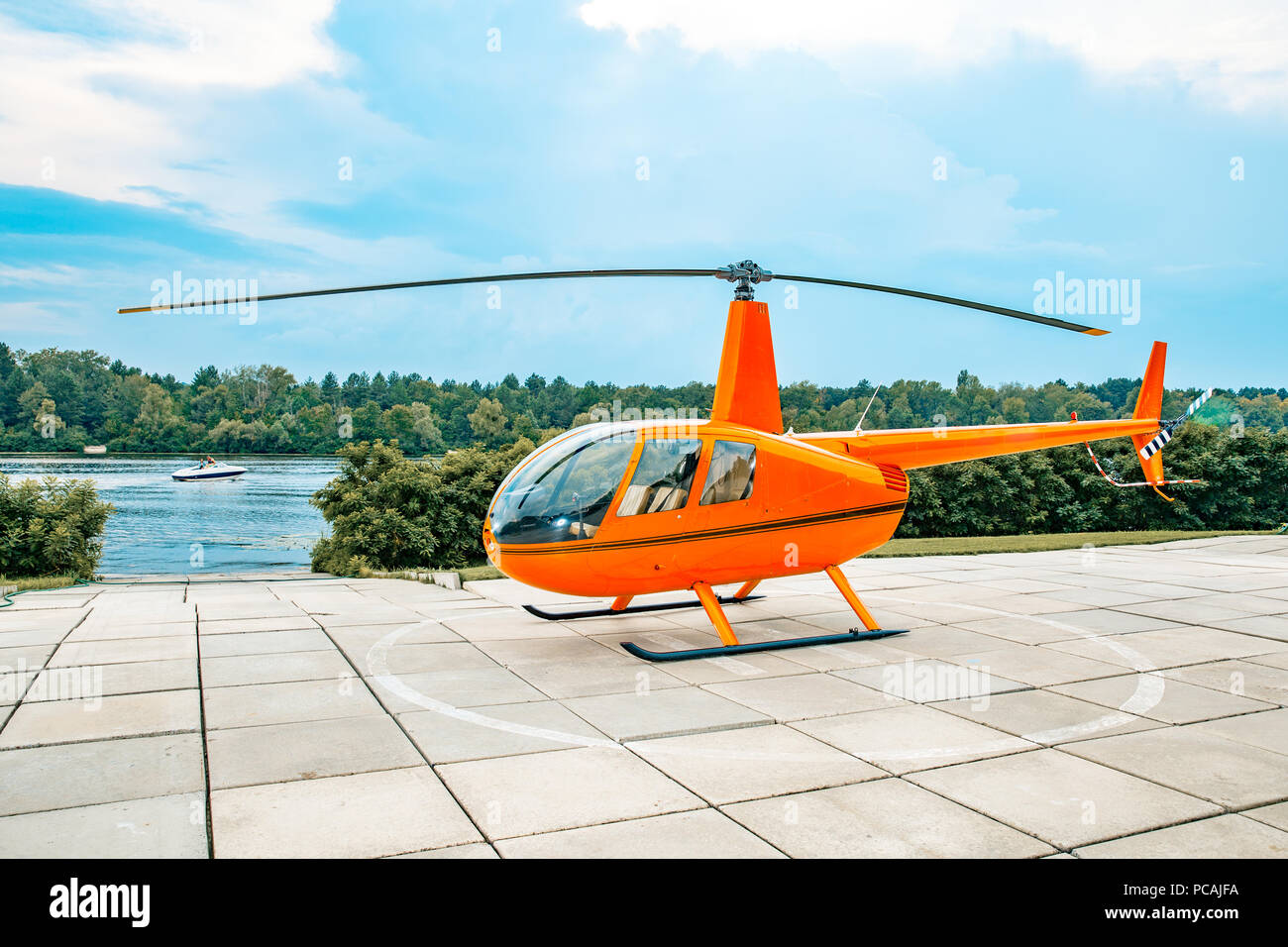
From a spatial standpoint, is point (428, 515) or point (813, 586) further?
point (428, 515)

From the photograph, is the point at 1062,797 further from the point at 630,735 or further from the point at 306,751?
the point at 306,751

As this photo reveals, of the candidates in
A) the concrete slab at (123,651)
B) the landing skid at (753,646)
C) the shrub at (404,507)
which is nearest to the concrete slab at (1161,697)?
the landing skid at (753,646)

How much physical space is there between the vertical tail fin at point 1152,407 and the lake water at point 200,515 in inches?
741

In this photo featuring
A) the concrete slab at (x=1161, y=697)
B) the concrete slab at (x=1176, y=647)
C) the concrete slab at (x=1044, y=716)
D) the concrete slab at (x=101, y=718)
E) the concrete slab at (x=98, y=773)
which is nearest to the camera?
A: the concrete slab at (x=98, y=773)

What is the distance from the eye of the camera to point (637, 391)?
5100 cm

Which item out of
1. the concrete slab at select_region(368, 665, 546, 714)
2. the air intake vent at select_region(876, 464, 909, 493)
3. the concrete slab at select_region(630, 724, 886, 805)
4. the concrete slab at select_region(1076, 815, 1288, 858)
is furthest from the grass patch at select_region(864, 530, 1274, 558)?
the concrete slab at select_region(1076, 815, 1288, 858)

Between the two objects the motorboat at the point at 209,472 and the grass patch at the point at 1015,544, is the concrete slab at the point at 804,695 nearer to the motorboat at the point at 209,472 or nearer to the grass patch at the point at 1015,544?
the grass patch at the point at 1015,544

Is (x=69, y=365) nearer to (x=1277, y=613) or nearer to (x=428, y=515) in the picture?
(x=428, y=515)

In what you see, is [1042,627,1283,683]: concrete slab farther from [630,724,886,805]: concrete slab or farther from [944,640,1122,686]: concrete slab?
[630,724,886,805]: concrete slab

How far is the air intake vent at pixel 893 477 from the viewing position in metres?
8.31

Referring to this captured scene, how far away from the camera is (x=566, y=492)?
23.0ft

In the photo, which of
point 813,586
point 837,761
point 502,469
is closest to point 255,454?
point 502,469
